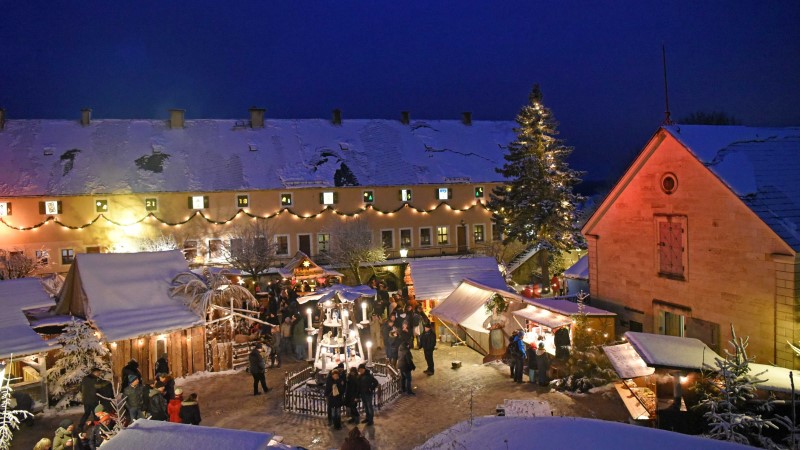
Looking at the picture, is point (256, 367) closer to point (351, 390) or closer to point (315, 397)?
point (315, 397)

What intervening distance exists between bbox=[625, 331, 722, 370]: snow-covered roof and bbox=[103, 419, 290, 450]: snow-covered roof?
27.9 feet

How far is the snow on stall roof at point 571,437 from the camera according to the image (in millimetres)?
6375

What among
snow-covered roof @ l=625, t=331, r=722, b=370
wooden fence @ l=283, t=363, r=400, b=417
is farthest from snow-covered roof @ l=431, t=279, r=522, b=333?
snow-covered roof @ l=625, t=331, r=722, b=370

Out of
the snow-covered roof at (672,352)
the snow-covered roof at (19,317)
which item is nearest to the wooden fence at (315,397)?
the snow-covered roof at (672,352)

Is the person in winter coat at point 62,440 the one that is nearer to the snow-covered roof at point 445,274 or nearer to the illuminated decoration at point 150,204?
the snow-covered roof at point 445,274

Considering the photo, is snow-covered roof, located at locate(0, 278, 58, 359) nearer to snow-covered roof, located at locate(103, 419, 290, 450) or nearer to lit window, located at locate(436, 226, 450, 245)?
snow-covered roof, located at locate(103, 419, 290, 450)

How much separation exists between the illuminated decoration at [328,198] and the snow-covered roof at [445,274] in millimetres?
14861

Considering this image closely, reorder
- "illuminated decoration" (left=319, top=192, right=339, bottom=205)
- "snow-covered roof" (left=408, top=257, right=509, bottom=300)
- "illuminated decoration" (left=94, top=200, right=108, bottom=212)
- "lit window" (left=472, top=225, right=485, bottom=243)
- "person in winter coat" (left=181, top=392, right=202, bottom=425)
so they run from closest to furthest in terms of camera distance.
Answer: "person in winter coat" (left=181, top=392, right=202, bottom=425), "snow-covered roof" (left=408, top=257, right=509, bottom=300), "illuminated decoration" (left=94, top=200, right=108, bottom=212), "illuminated decoration" (left=319, top=192, right=339, bottom=205), "lit window" (left=472, top=225, right=485, bottom=243)

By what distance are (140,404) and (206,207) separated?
916 inches

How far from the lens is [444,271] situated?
890 inches

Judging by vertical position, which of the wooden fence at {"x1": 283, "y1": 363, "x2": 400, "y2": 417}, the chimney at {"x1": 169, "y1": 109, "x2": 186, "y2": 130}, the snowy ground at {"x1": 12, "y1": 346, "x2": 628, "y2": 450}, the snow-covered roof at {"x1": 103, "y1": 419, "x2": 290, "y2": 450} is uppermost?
the chimney at {"x1": 169, "y1": 109, "x2": 186, "y2": 130}

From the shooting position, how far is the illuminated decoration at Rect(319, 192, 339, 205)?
121 ft

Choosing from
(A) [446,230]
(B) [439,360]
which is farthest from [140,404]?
(A) [446,230]

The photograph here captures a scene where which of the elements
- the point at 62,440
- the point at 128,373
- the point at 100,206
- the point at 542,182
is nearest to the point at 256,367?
the point at 128,373
